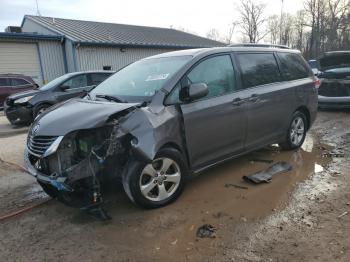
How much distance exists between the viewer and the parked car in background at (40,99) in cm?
1019

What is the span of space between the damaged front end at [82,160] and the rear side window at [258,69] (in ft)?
7.50

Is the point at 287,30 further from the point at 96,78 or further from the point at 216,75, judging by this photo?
the point at 216,75

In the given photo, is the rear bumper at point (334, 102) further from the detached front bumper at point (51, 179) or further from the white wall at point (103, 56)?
the white wall at point (103, 56)

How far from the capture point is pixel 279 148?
20.6 feet

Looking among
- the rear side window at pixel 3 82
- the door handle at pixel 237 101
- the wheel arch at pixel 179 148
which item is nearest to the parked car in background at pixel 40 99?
the rear side window at pixel 3 82

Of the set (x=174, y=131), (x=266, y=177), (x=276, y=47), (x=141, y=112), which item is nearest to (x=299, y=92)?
(x=276, y=47)

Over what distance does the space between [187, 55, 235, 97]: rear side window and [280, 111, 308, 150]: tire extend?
1.84 meters

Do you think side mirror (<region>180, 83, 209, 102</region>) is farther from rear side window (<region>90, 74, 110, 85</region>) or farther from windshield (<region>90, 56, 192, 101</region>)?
rear side window (<region>90, 74, 110, 85</region>)

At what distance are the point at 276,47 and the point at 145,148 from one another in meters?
3.71

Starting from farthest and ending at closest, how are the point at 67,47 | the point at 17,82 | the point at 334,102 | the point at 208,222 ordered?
the point at 67,47 → the point at 17,82 → the point at 334,102 → the point at 208,222

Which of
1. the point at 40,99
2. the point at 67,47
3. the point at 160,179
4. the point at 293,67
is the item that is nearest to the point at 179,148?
the point at 160,179

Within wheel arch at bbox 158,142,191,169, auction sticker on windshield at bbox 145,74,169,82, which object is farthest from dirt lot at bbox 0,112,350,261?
auction sticker on windshield at bbox 145,74,169,82

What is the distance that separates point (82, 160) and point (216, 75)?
2165mm

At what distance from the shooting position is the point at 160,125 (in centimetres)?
378
